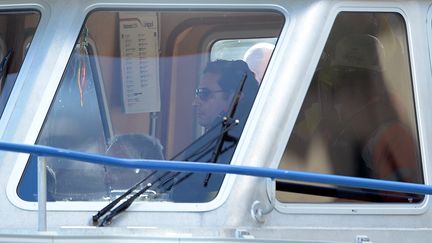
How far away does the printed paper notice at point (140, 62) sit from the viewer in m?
3.78

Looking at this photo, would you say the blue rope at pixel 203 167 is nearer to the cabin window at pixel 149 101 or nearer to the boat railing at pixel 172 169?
the boat railing at pixel 172 169

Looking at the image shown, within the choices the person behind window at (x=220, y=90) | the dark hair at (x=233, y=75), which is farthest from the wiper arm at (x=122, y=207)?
the dark hair at (x=233, y=75)

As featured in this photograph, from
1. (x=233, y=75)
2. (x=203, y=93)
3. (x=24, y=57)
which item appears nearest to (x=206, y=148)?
(x=203, y=93)

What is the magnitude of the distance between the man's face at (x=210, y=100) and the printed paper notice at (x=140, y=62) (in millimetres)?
172

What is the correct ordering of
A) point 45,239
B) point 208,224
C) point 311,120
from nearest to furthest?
point 45,239 → point 208,224 → point 311,120

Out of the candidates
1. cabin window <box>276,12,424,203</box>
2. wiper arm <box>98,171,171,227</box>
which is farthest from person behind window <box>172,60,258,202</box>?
cabin window <box>276,12,424,203</box>

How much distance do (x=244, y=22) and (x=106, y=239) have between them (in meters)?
Answer: 1.16

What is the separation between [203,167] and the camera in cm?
324

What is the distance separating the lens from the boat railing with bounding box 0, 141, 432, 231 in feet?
10.3

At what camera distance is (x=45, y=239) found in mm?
3109

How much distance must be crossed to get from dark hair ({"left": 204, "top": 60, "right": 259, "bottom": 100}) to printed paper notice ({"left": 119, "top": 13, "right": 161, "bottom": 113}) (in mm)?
→ 225

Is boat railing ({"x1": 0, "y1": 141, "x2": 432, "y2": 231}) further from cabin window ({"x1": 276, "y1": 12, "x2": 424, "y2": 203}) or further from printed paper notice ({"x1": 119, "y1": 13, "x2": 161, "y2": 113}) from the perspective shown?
printed paper notice ({"x1": 119, "y1": 13, "x2": 161, "y2": 113})

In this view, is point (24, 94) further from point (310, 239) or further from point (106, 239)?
point (310, 239)

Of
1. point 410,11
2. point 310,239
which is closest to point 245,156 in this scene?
point 310,239
